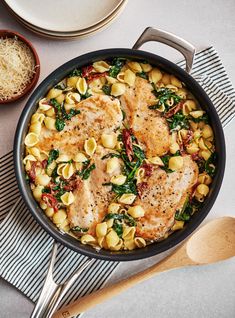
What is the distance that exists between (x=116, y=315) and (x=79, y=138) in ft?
4.75

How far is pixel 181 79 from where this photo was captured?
12.2ft

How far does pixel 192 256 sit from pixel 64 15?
6.81 ft

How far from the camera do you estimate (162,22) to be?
13.8 feet

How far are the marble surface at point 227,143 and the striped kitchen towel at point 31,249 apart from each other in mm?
109

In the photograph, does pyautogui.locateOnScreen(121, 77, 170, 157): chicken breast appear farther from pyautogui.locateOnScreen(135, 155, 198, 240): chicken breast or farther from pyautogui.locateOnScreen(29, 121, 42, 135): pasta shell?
pyautogui.locateOnScreen(29, 121, 42, 135): pasta shell

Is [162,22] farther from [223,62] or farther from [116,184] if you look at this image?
[116,184]

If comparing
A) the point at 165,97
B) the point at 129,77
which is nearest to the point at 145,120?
the point at 165,97

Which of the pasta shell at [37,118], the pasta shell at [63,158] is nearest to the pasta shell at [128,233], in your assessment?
the pasta shell at [63,158]

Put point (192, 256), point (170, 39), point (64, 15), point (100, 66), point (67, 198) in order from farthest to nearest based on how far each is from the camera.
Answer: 1. point (64, 15)
2. point (192, 256)
3. point (100, 66)
4. point (67, 198)
5. point (170, 39)

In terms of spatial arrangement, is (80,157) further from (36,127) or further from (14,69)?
Result: (14,69)

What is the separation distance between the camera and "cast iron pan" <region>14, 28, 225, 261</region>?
3570 mm

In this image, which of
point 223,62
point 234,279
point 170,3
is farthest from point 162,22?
point 234,279

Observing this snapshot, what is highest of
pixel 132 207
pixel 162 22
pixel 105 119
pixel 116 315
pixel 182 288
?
pixel 162 22

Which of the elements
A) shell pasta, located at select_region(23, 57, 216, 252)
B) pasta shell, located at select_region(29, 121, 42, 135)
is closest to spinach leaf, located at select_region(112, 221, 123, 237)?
shell pasta, located at select_region(23, 57, 216, 252)
